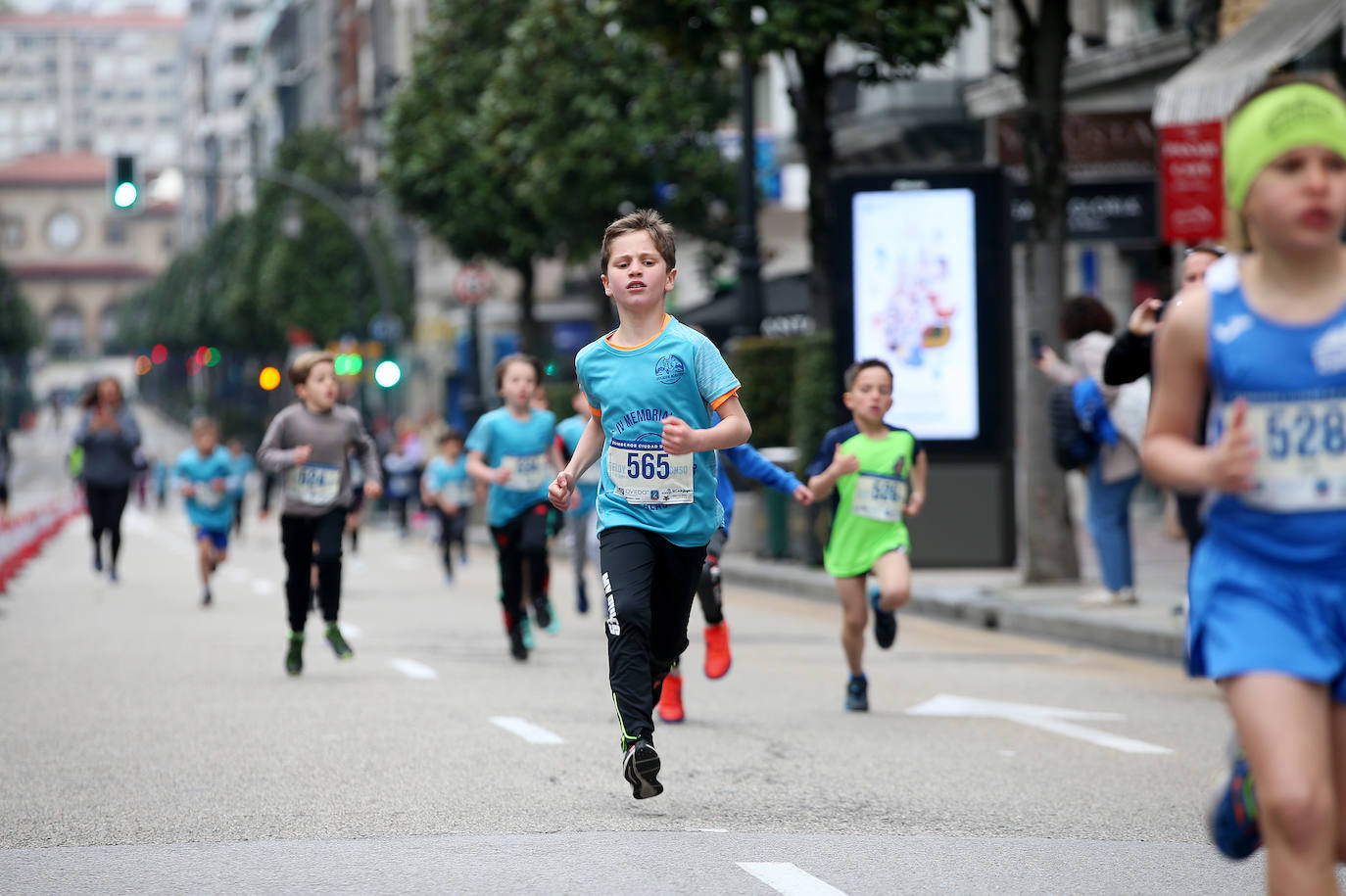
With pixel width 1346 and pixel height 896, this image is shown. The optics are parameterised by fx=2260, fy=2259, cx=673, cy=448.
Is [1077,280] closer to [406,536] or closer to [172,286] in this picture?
[406,536]

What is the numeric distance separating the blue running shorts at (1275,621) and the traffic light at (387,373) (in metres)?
32.6

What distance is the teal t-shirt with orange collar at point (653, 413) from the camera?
700 centimetres

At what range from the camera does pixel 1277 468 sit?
162 inches

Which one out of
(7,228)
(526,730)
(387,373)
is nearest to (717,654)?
(526,730)

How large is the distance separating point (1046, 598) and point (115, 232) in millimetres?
180975

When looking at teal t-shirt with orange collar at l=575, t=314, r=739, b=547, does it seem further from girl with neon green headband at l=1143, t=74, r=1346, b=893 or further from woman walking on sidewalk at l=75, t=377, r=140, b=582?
woman walking on sidewalk at l=75, t=377, r=140, b=582

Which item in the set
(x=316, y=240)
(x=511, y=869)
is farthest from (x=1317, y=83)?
(x=316, y=240)

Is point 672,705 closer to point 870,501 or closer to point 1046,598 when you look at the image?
point 870,501

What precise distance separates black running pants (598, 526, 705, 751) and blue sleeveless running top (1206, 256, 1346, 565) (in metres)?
2.98

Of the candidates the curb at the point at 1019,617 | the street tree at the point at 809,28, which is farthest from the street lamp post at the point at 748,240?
the curb at the point at 1019,617

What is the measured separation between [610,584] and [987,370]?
1208cm

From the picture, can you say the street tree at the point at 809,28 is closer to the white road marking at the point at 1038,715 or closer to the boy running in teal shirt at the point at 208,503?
the boy running in teal shirt at the point at 208,503

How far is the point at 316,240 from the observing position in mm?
65750

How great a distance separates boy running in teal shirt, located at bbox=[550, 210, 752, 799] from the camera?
6.92 m
